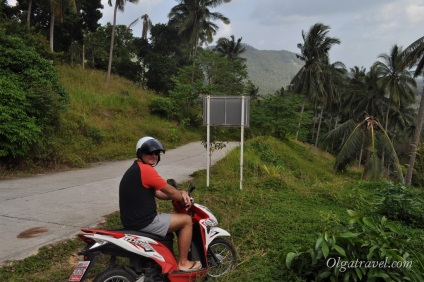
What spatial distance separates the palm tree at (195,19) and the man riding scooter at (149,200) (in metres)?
29.8

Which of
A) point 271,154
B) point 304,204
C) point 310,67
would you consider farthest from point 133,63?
point 304,204

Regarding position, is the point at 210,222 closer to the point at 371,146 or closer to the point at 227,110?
the point at 227,110

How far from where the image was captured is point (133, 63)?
30844 mm

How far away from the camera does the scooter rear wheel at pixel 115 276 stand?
2.88 metres

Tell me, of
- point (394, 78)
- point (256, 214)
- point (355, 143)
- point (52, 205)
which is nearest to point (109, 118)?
point (52, 205)

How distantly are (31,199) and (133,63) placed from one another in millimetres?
25914

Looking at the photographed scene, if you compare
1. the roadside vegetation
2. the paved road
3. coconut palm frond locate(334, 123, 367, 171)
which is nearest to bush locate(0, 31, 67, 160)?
the roadside vegetation

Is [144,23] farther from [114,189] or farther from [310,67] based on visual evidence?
[114,189]

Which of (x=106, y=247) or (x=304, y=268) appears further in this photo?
(x=304, y=268)

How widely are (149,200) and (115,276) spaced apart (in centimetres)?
72

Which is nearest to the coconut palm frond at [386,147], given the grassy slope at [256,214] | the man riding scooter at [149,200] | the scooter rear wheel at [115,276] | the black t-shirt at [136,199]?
the grassy slope at [256,214]

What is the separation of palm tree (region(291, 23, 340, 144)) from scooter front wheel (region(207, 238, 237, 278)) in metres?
32.1

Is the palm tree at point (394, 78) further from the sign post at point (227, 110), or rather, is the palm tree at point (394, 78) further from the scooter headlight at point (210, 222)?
the scooter headlight at point (210, 222)

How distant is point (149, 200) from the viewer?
10.6ft
